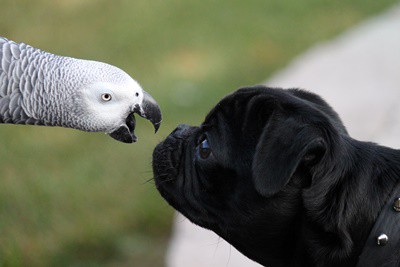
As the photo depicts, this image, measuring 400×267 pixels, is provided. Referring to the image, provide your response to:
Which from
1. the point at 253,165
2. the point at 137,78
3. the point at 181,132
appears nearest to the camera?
the point at 253,165

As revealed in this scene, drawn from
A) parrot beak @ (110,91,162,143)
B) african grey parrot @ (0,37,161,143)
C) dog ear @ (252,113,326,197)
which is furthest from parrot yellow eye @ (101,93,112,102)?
dog ear @ (252,113,326,197)

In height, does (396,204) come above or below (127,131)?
above

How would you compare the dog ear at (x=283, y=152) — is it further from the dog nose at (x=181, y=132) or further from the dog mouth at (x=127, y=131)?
the dog mouth at (x=127, y=131)

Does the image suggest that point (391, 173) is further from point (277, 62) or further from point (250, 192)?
point (277, 62)

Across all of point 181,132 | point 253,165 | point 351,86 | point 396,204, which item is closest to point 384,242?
point 396,204

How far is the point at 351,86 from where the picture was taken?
5.93m

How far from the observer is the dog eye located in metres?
2.79

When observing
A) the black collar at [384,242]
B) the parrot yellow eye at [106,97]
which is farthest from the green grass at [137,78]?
the black collar at [384,242]

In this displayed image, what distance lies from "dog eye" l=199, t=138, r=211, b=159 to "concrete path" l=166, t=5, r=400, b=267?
1.00 meters

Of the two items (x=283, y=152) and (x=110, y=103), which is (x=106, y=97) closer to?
(x=110, y=103)

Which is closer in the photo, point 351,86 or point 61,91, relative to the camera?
point 61,91

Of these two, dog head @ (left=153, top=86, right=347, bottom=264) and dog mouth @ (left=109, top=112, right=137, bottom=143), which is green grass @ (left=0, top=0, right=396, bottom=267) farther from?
dog head @ (left=153, top=86, right=347, bottom=264)

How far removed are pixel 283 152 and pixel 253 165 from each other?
0.43ft

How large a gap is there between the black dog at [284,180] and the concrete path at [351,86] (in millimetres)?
971
